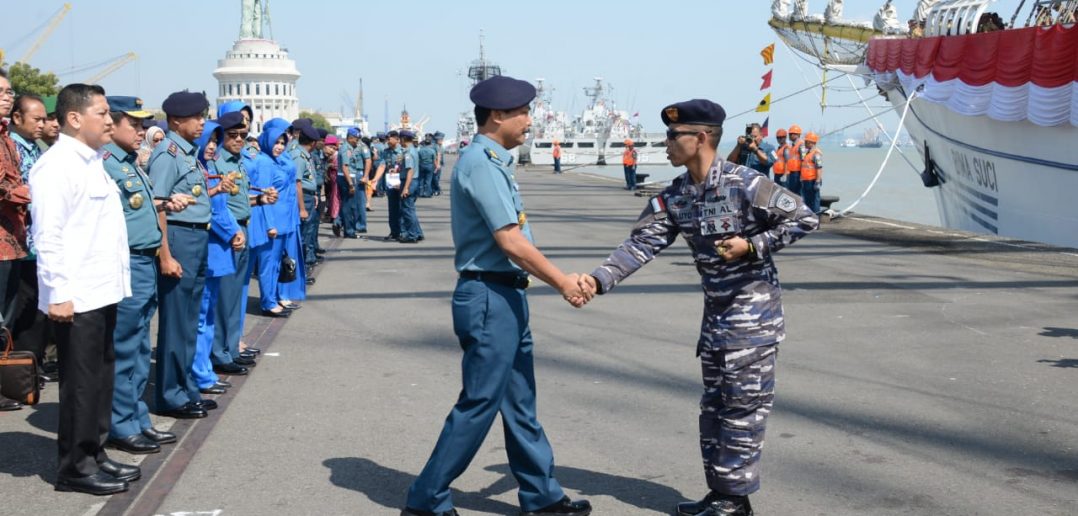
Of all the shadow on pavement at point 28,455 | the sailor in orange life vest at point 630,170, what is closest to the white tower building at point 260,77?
the sailor in orange life vest at point 630,170

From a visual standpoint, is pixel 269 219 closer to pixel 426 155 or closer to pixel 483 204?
pixel 483 204

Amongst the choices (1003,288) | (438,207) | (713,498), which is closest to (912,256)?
(1003,288)

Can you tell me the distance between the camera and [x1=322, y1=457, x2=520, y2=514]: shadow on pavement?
511 cm

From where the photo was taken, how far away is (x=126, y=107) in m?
5.97

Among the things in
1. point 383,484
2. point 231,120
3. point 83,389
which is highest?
point 231,120

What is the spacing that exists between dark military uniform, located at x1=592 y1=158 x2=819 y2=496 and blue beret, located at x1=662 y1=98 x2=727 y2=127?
183 millimetres

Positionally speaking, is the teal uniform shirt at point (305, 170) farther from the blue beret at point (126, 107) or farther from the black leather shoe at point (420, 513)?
the black leather shoe at point (420, 513)

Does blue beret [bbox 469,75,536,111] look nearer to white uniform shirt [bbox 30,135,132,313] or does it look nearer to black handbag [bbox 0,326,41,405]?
white uniform shirt [bbox 30,135,132,313]

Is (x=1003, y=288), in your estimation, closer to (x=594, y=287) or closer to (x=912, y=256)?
(x=912, y=256)

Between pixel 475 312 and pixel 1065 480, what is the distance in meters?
2.97

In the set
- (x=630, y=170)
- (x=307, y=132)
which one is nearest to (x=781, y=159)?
(x=630, y=170)

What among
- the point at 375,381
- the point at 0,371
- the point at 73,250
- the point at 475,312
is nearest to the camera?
the point at 475,312

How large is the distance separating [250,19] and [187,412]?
200 meters

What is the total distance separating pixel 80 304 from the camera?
16.5 feet
